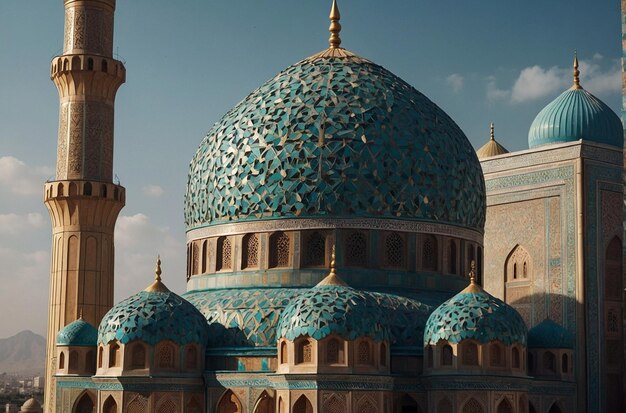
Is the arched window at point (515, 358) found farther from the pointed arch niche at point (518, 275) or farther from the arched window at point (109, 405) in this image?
the pointed arch niche at point (518, 275)

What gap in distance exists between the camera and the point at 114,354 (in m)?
19.5

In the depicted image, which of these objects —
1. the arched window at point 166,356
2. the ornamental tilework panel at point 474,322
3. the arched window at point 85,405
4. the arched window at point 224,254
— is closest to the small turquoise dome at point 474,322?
the ornamental tilework panel at point 474,322

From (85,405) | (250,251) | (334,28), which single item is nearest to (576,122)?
(334,28)

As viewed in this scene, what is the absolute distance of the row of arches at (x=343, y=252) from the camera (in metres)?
20.9

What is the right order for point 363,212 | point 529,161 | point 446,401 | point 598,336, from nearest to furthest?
point 446,401
point 363,212
point 598,336
point 529,161

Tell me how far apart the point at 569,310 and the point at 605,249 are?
139 centimetres

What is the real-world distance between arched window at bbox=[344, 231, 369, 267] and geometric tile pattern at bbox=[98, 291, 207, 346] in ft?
8.90

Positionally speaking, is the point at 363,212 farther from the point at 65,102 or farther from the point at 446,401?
the point at 65,102

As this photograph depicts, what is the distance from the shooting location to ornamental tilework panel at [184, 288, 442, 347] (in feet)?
64.3

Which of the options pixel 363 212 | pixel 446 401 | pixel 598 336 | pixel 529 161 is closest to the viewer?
pixel 446 401

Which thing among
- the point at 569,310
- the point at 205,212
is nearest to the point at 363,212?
the point at 205,212

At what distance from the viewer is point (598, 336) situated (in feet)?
77.9

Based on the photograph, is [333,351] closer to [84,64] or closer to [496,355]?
[496,355]

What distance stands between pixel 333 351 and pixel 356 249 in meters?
3.23
